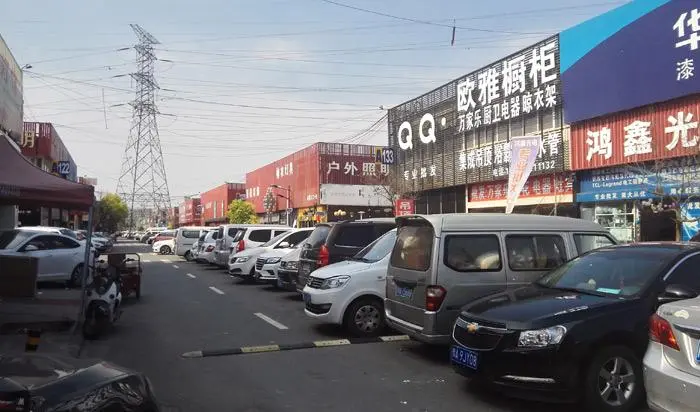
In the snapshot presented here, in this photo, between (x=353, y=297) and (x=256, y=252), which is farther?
(x=256, y=252)

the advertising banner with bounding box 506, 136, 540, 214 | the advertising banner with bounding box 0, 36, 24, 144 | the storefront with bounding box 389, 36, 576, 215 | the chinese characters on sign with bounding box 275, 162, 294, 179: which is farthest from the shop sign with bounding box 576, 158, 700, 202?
the chinese characters on sign with bounding box 275, 162, 294, 179

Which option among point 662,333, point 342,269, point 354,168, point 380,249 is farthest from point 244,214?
point 662,333

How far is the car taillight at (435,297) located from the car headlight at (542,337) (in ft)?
5.62

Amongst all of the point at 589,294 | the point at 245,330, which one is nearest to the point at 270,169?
the point at 245,330

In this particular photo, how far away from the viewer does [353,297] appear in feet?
30.7

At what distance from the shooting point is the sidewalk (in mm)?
9492

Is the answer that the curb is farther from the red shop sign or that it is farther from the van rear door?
the red shop sign

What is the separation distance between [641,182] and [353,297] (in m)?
15.5

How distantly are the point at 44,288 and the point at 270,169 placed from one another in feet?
164

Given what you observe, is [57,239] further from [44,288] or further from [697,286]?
[697,286]

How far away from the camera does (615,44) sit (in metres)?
22.1

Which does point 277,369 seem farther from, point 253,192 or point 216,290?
point 253,192

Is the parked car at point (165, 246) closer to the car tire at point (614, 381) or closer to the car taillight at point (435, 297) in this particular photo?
the car taillight at point (435, 297)

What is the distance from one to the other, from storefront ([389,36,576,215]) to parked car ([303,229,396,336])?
53.4 ft
